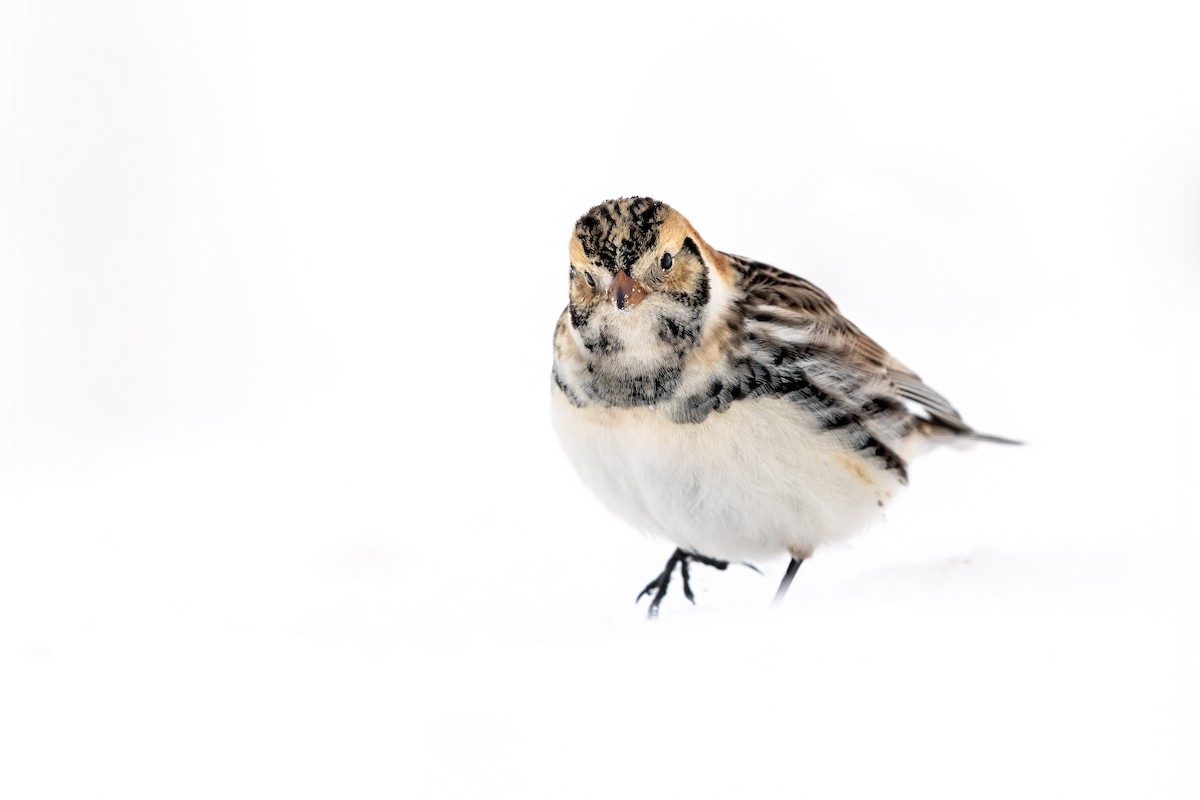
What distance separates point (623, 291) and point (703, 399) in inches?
14.3

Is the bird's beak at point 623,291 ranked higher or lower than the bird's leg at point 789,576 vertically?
higher

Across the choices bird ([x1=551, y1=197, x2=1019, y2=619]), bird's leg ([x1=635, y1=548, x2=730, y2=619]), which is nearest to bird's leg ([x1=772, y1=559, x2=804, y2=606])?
bird ([x1=551, y1=197, x2=1019, y2=619])

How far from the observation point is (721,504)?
426 centimetres

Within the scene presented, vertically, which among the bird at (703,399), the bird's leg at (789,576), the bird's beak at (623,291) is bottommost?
the bird's leg at (789,576)

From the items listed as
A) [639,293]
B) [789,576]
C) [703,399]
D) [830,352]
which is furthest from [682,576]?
[639,293]

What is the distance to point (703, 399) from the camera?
4164 mm

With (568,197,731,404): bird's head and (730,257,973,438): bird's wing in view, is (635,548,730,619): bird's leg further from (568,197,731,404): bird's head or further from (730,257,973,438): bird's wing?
(568,197,731,404): bird's head

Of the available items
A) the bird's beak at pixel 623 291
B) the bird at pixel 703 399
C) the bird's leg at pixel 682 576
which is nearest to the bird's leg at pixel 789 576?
the bird at pixel 703 399

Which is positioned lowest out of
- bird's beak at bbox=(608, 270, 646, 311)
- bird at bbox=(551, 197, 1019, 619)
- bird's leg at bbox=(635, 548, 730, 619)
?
bird's leg at bbox=(635, 548, 730, 619)

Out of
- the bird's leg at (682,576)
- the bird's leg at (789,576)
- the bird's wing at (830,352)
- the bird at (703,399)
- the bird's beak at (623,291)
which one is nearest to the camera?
the bird's beak at (623,291)

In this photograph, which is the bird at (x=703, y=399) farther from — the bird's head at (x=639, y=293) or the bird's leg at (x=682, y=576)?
the bird's leg at (x=682, y=576)

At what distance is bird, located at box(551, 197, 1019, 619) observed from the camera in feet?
13.6

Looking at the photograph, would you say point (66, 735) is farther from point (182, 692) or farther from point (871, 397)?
point (871, 397)

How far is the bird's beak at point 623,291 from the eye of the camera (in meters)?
4.04
